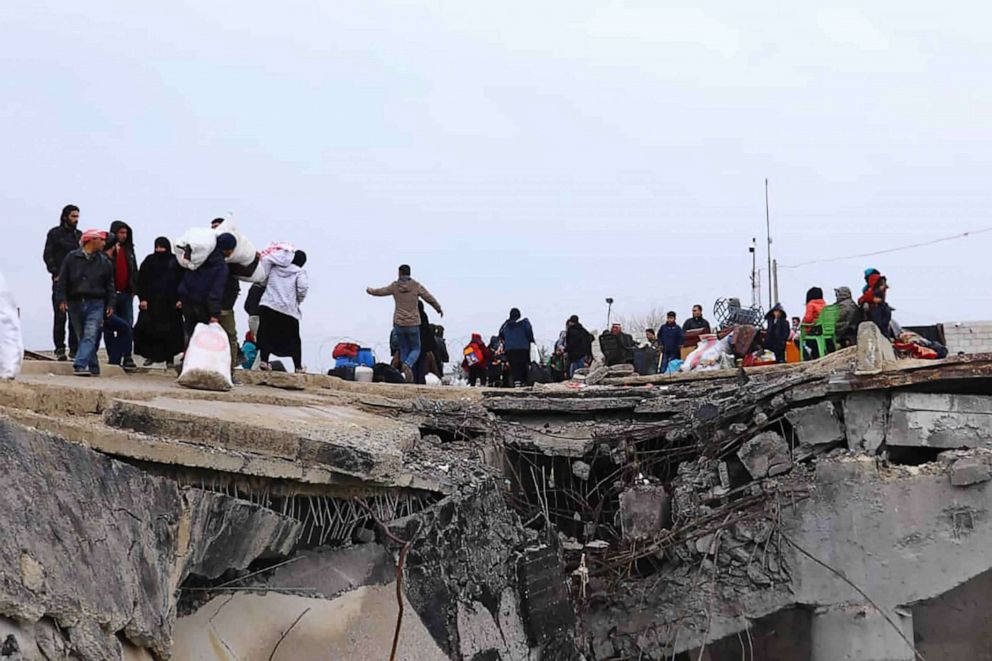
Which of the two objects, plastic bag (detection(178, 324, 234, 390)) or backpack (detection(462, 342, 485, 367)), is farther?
backpack (detection(462, 342, 485, 367))

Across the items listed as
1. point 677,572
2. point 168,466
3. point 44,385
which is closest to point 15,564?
point 168,466

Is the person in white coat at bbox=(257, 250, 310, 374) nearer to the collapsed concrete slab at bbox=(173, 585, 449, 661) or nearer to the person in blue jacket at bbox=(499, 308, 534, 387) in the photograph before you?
the collapsed concrete slab at bbox=(173, 585, 449, 661)

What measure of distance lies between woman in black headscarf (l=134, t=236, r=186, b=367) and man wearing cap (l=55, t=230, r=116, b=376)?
87 cm

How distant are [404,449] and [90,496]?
107 inches

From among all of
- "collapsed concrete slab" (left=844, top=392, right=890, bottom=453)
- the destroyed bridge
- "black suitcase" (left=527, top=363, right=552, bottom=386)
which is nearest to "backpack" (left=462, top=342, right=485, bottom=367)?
"black suitcase" (left=527, top=363, right=552, bottom=386)

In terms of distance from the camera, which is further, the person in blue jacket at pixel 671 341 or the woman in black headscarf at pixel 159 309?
the person in blue jacket at pixel 671 341

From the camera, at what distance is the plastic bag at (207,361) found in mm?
7207

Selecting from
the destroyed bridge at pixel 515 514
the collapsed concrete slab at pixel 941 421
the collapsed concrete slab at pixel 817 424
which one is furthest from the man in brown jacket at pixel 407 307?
the collapsed concrete slab at pixel 941 421

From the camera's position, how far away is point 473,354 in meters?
14.4

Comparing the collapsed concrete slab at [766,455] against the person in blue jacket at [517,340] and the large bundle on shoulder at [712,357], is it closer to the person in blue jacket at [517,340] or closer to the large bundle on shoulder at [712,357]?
the large bundle on shoulder at [712,357]

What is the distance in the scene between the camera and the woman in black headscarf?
28.3 ft

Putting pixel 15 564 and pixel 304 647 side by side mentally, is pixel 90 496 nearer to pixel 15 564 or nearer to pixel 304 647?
pixel 15 564

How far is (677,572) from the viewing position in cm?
752

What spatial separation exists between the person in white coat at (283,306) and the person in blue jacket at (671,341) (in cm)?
642
